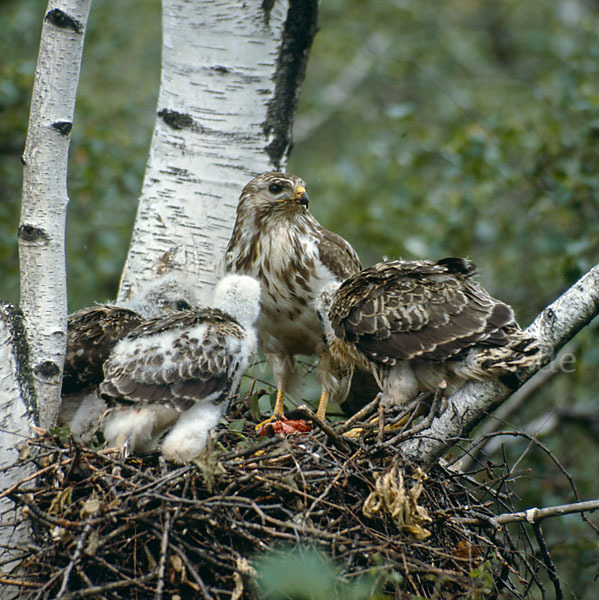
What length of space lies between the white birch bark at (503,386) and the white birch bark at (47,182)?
67.4 inches

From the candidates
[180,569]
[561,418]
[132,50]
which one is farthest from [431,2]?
[180,569]

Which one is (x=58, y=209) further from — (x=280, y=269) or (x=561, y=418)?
(x=561, y=418)

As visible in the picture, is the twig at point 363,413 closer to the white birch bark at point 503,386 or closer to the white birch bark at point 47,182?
the white birch bark at point 503,386

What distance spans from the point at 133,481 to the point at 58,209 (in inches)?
49.8

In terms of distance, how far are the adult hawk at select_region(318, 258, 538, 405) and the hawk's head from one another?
0.70 m

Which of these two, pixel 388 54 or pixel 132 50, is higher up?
pixel 388 54

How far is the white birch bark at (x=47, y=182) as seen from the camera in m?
3.38

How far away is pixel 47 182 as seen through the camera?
3.40 metres

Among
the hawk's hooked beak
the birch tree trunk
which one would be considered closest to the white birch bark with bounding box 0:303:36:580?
the birch tree trunk

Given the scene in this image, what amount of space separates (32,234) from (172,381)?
3.12ft

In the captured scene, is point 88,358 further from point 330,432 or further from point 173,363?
point 330,432

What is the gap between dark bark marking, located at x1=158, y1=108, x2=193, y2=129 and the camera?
15.5 feet

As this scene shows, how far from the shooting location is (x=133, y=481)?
3.20 metres

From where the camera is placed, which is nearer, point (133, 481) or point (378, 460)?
point (133, 481)
